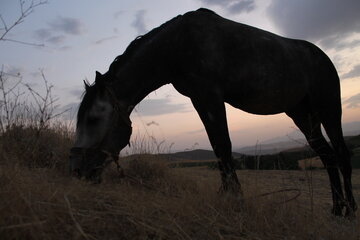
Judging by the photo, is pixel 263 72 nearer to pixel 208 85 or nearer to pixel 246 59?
pixel 246 59

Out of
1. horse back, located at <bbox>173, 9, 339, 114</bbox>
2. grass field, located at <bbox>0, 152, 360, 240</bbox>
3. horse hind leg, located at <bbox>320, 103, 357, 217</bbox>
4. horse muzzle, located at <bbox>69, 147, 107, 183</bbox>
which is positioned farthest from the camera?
horse hind leg, located at <bbox>320, 103, 357, 217</bbox>

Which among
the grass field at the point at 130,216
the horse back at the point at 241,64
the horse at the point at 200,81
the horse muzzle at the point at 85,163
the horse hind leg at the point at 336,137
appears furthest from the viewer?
the horse hind leg at the point at 336,137

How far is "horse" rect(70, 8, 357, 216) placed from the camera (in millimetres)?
2996

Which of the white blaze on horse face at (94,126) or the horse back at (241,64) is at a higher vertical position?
the horse back at (241,64)

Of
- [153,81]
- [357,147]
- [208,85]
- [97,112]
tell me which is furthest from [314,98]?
[357,147]

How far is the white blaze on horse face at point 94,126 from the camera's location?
9.77 ft

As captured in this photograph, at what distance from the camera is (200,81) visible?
3053 mm

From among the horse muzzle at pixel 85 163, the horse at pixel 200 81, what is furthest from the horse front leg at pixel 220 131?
the horse muzzle at pixel 85 163

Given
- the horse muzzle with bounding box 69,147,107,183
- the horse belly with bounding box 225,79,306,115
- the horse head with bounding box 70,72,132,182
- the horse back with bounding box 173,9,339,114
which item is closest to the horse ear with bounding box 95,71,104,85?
the horse head with bounding box 70,72,132,182

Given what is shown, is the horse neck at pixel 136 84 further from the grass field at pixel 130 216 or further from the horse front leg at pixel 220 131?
the grass field at pixel 130 216

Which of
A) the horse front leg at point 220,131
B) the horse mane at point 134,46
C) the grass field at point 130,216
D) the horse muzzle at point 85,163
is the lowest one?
the grass field at point 130,216

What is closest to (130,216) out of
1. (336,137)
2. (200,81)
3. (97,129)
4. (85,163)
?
(85,163)

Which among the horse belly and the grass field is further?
the horse belly

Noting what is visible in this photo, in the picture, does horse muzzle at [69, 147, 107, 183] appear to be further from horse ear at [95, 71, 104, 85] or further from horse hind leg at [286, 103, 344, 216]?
horse hind leg at [286, 103, 344, 216]
